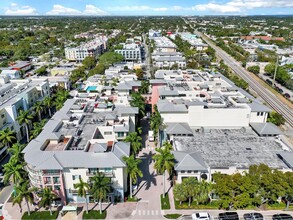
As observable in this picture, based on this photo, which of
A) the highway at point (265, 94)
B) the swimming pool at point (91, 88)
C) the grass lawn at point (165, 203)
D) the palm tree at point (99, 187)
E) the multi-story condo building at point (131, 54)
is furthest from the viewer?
the multi-story condo building at point (131, 54)

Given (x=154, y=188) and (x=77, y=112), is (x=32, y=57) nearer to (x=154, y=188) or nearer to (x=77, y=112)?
(x=77, y=112)

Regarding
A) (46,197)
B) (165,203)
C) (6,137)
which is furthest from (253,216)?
(6,137)

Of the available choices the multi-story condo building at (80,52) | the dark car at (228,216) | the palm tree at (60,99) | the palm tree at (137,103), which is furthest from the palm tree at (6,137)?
the multi-story condo building at (80,52)

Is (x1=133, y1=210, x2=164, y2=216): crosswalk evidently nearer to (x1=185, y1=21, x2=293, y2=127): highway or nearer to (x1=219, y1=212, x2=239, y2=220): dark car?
(x1=219, y1=212, x2=239, y2=220): dark car

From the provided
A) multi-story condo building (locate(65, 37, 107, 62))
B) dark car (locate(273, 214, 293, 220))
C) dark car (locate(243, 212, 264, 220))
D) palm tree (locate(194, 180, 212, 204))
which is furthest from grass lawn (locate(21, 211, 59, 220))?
multi-story condo building (locate(65, 37, 107, 62))

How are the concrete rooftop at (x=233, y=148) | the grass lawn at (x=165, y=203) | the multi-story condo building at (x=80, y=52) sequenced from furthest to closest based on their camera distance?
1. the multi-story condo building at (x=80, y=52)
2. the concrete rooftop at (x=233, y=148)
3. the grass lawn at (x=165, y=203)

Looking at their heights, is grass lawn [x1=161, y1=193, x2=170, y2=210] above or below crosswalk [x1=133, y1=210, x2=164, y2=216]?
above

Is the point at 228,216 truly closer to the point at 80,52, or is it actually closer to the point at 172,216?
the point at 172,216

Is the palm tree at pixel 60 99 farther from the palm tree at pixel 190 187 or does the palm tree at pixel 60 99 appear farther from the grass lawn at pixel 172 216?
the grass lawn at pixel 172 216
